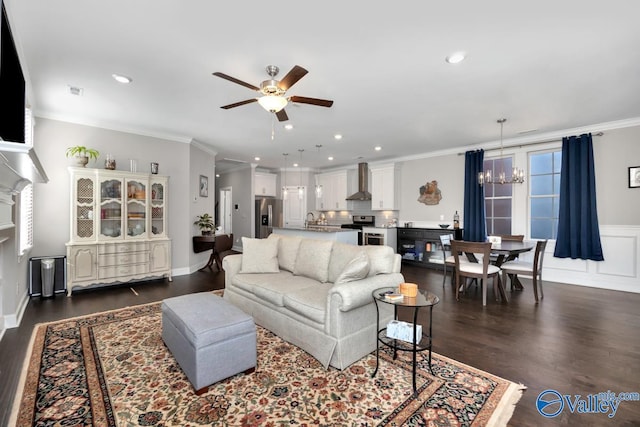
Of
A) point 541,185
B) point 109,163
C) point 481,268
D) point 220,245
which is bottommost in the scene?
point 481,268

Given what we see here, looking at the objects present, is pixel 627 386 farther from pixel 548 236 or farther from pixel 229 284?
pixel 548 236

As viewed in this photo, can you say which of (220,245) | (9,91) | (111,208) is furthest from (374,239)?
(9,91)

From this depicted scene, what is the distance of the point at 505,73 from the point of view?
3086 mm

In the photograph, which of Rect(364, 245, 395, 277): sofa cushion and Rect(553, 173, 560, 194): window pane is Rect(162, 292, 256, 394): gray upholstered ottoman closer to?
Rect(364, 245, 395, 277): sofa cushion

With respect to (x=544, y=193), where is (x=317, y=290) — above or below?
below

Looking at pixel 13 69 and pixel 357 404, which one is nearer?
pixel 357 404

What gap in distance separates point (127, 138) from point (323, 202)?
572 centimetres

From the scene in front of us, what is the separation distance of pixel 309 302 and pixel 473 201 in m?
5.19

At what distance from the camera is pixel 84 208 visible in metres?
4.52

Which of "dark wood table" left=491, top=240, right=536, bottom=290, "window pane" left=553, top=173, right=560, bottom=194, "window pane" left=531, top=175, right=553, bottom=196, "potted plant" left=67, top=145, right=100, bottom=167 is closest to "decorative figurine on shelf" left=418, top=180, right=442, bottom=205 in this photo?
"window pane" left=531, top=175, right=553, bottom=196


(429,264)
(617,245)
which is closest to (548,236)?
(617,245)

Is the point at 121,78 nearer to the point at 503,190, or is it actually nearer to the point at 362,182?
the point at 362,182

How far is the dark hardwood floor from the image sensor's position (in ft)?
6.97

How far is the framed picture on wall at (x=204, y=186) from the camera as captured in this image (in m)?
6.39
